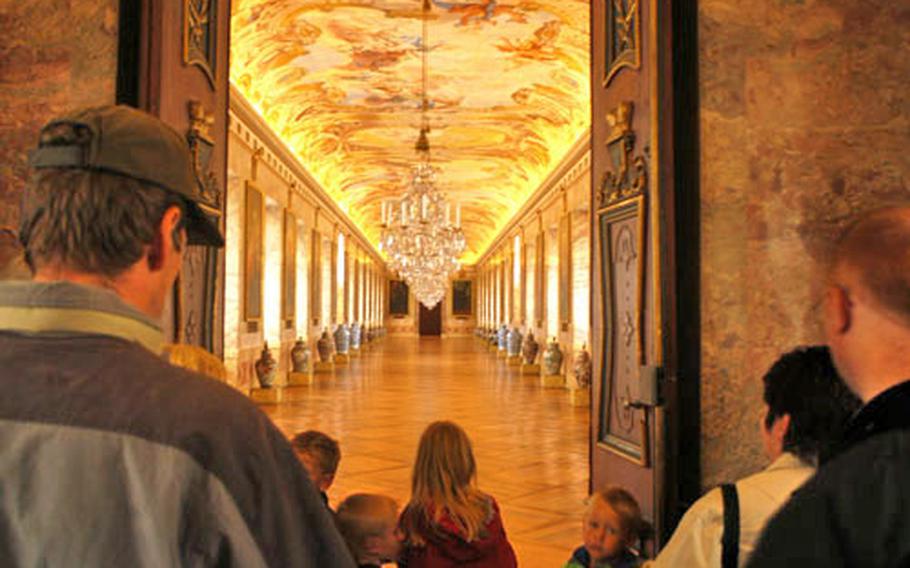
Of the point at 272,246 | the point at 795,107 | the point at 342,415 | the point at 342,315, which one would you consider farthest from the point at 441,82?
the point at 342,315

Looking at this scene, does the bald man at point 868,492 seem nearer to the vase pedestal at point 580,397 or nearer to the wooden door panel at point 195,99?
the wooden door panel at point 195,99

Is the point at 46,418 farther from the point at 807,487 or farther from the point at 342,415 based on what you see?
the point at 342,415

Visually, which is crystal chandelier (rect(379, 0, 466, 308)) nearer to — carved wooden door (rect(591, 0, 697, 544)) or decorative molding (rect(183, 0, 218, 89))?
decorative molding (rect(183, 0, 218, 89))

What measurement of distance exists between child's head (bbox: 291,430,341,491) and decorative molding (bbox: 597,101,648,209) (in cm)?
223

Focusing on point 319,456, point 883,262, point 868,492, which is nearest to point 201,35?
point 319,456

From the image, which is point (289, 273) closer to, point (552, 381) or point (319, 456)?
point (552, 381)

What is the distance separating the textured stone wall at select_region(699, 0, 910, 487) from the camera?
4.51m

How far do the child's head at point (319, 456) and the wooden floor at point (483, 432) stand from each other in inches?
81.5

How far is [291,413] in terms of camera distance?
12.8 m

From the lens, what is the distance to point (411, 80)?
15.7 m

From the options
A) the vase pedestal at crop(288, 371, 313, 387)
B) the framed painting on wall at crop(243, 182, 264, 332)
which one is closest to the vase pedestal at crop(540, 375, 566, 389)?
the vase pedestal at crop(288, 371, 313, 387)

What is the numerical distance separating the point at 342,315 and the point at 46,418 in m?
28.4

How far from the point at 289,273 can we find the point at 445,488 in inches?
590

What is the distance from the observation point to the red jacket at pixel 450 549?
3398mm
